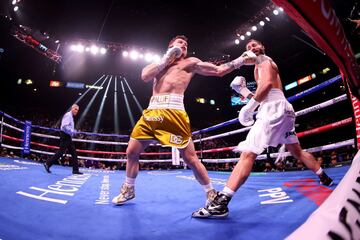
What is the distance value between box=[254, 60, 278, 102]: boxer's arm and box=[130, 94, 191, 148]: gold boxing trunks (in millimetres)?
662

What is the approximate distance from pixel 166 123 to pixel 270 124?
89 centimetres

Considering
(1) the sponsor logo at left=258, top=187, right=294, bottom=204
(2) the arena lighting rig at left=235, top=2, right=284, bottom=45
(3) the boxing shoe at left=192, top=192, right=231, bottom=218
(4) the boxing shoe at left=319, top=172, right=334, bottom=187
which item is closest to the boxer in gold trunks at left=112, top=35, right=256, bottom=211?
(3) the boxing shoe at left=192, top=192, right=231, bottom=218

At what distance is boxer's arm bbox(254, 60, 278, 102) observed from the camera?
6.84 ft

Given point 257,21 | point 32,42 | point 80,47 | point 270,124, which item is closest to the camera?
point 270,124

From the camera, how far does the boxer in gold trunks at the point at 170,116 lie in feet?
7.09

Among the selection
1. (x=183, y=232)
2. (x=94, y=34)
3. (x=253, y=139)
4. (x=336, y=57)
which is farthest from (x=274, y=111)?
(x=94, y=34)

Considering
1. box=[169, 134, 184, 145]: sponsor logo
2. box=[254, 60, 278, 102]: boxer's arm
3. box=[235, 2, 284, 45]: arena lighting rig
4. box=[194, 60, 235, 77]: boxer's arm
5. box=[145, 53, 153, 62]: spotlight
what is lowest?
box=[169, 134, 184, 145]: sponsor logo

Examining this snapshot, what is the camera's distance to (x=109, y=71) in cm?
1692

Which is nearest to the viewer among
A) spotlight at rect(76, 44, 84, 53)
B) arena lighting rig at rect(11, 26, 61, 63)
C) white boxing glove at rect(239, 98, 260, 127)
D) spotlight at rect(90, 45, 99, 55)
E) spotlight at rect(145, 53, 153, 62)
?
white boxing glove at rect(239, 98, 260, 127)

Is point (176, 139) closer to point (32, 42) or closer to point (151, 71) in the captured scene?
point (151, 71)

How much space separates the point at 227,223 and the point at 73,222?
1.06 meters

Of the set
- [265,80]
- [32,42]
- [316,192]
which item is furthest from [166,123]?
[32,42]

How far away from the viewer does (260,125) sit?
202 cm

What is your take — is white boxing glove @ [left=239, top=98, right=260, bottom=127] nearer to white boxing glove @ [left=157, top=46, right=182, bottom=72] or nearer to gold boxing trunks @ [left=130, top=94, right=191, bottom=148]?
gold boxing trunks @ [left=130, top=94, right=191, bottom=148]
